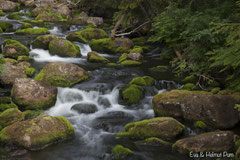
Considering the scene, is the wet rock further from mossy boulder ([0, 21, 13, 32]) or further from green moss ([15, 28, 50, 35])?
mossy boulder ([0, 21, 13, 32])

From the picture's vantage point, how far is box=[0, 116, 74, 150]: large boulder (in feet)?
20.9

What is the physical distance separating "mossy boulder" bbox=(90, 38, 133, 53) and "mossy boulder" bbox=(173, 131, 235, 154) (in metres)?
11.3

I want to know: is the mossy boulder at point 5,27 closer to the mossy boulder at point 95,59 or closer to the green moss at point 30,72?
the mossy boulder at point 95,59

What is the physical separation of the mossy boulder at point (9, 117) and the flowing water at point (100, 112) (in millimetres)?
1385

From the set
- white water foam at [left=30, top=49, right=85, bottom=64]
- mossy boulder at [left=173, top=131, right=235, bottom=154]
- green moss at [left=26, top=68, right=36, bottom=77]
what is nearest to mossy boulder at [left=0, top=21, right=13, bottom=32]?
white water foam at [left=30, top=49, right=85, bottom=64]

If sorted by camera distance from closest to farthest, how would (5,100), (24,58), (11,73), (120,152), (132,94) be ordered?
(120,152)
(5,100)
(132,94)
(11,73)
(24,58)

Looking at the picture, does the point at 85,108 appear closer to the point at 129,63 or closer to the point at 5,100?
the point at 5,100

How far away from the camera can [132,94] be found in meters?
9.59

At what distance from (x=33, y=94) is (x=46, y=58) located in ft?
19.4

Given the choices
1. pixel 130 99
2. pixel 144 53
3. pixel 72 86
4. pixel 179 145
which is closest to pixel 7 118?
pixel 72 86

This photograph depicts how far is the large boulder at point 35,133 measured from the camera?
250 inches

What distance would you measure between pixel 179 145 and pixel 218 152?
93 centimetres

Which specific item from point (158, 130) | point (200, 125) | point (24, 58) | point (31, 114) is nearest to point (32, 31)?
point (24, 58)

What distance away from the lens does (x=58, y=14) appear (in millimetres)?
25562
